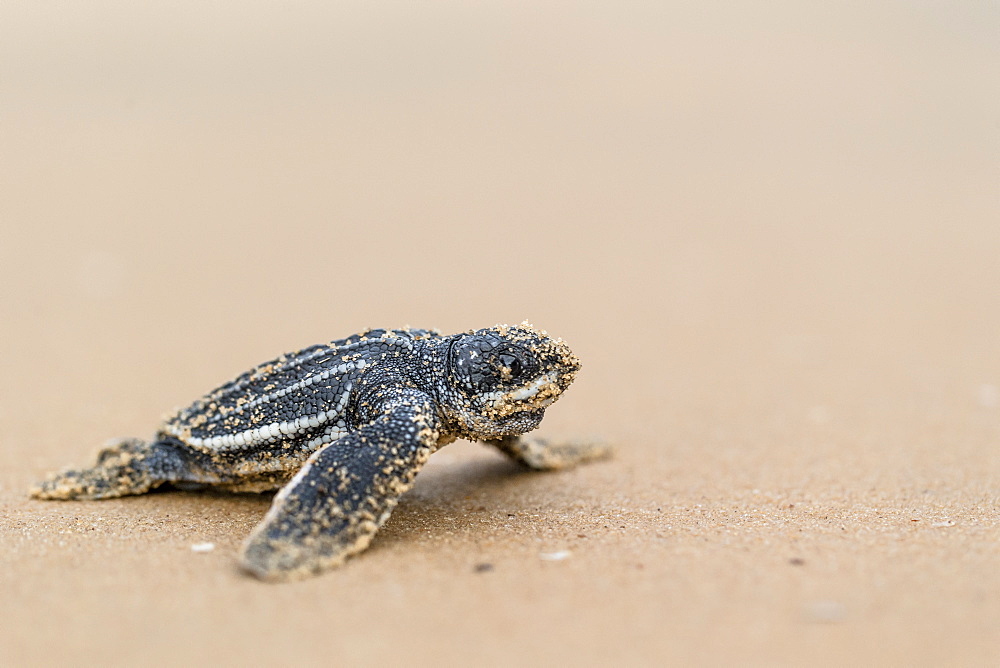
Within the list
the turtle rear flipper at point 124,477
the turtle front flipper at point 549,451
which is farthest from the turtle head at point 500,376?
the turtle rear flipper at point 124,477

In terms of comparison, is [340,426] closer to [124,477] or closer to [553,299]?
[124,477]

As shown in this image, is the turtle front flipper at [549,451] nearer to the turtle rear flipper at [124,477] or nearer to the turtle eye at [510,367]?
the turtle eye at [510,367]

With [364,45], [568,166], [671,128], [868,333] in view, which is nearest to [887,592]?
[868,333]

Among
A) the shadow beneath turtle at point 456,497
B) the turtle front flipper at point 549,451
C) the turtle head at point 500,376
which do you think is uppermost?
the turtle head at point 500,376

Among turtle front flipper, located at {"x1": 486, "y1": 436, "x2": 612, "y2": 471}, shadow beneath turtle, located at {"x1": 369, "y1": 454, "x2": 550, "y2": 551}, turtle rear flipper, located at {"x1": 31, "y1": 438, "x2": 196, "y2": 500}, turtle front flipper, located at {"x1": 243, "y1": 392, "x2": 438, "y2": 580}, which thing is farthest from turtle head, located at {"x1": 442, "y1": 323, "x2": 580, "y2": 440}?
turtle rear flipper, located at {"x1": 31, "y1": 438, "x2": 196, "y2": 500}

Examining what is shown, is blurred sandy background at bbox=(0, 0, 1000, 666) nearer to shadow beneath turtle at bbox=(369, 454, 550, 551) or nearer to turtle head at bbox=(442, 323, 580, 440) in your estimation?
shadow beneath turtle at bbox=(369, 454, 550, 551)

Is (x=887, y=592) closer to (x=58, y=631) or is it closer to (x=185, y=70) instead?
(x=58, y=631)
